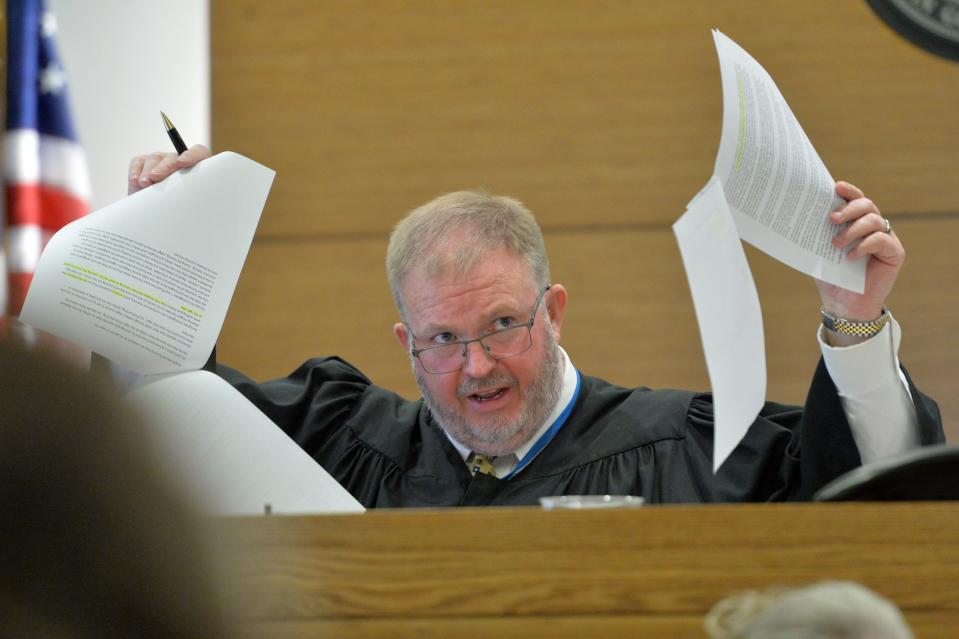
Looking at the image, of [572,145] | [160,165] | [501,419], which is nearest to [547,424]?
[501,419]

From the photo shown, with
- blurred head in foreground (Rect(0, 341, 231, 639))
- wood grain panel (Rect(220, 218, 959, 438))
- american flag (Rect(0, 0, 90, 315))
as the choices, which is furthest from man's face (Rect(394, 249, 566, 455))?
blurred head in foreground (Rect(0, 341, 231, 639))

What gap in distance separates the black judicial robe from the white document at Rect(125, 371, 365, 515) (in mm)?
415

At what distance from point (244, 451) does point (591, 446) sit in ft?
2.39

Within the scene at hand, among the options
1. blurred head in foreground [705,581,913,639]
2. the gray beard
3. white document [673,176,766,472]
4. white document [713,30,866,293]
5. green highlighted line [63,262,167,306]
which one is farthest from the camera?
the gray beard

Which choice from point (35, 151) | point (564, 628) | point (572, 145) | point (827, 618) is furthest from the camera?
point (572, 145)

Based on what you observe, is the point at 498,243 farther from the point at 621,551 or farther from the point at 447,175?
the point at 447,175

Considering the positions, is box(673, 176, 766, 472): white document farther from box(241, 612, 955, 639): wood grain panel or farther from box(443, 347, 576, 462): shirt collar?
box(443, 347, 576, 462): shirt collar

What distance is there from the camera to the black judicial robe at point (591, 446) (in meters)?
2.01

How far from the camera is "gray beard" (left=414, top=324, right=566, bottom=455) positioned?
234cm

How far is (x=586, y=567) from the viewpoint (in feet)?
3.92

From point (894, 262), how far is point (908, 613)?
84cm

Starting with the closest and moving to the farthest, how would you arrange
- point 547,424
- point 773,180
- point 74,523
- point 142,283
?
point 74,523 → point 773,180 → point 142,283 → point 547,424

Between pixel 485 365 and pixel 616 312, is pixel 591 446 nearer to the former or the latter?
Answer: pixel 485 365

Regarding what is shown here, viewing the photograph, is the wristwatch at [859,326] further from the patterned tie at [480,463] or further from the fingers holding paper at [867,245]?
the patterned tie at [480,463]
